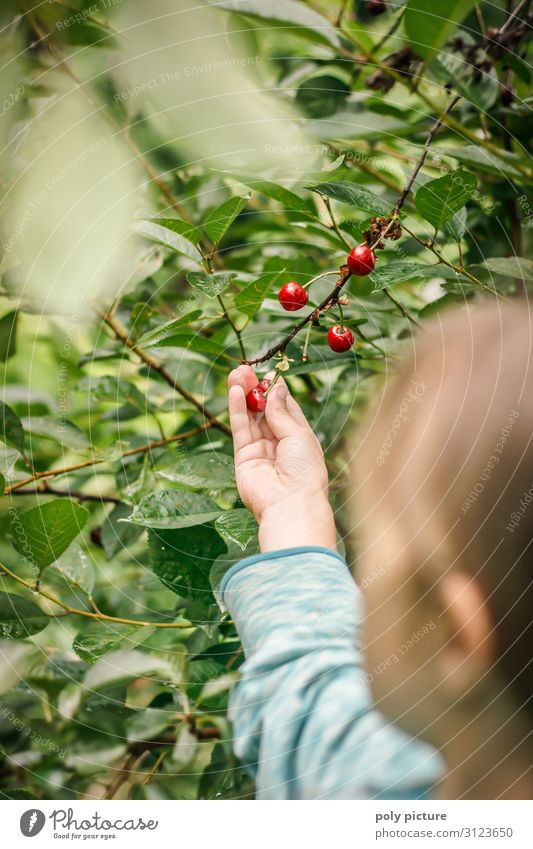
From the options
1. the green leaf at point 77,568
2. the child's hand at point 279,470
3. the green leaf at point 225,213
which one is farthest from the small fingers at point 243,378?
the green leaf at point 77,568

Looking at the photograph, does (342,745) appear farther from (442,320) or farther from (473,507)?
(442,320)

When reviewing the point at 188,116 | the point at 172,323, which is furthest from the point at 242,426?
the point at 188,116

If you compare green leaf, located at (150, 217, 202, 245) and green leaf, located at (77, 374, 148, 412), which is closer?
green leaf, located at (150, 217, 202, 245)

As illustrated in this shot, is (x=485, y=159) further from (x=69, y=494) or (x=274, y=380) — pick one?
(x=69, y=494)

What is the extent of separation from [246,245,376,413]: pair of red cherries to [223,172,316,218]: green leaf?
6 centimetres

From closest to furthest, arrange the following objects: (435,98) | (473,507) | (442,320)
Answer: (473,507) < (442,320) < (435,98)

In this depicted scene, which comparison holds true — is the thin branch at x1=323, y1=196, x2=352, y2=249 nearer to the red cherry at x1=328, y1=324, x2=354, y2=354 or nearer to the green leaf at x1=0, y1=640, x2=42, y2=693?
the red cherry at x1=328, y1=324, x2=354, y2=354

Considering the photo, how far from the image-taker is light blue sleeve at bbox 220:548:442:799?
18.5 inches

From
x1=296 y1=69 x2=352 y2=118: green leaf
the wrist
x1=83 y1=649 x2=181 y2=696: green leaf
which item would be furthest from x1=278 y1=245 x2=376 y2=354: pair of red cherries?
x1=83 y1=649 x2=181 y2=696: green leaf

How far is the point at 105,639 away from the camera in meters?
0.55

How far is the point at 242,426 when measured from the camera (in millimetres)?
549

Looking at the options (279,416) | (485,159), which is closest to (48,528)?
(279,416)

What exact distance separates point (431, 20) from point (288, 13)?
126 mm
